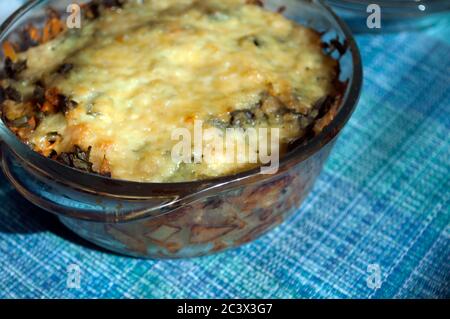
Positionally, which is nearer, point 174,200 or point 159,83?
point 174,200

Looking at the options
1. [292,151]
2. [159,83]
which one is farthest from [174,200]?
[159,83]

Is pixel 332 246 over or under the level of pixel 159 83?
under

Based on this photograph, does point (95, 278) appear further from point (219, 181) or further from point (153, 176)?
point (219, 181)

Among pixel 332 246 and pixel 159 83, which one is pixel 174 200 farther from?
pixel 332 246

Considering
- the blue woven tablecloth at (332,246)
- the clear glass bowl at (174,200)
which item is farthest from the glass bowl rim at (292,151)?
the blue woven tablecloth at (332,246)

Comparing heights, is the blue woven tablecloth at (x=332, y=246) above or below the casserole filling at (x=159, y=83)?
below

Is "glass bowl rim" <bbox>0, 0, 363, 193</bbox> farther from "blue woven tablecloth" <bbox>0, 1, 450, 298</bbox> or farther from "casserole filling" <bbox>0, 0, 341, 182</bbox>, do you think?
"blue woven tablecloth" <bbox>0, 1, 450, 298</bbox>

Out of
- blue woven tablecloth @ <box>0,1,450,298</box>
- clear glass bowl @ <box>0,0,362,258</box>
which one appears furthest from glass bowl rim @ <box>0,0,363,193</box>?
blue woven tablecloth @ <box>0,1,450,298</box>

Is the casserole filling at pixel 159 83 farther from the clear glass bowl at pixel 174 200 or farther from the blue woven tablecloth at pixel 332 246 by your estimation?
the blue woven tablecloth at pixel 332 246
